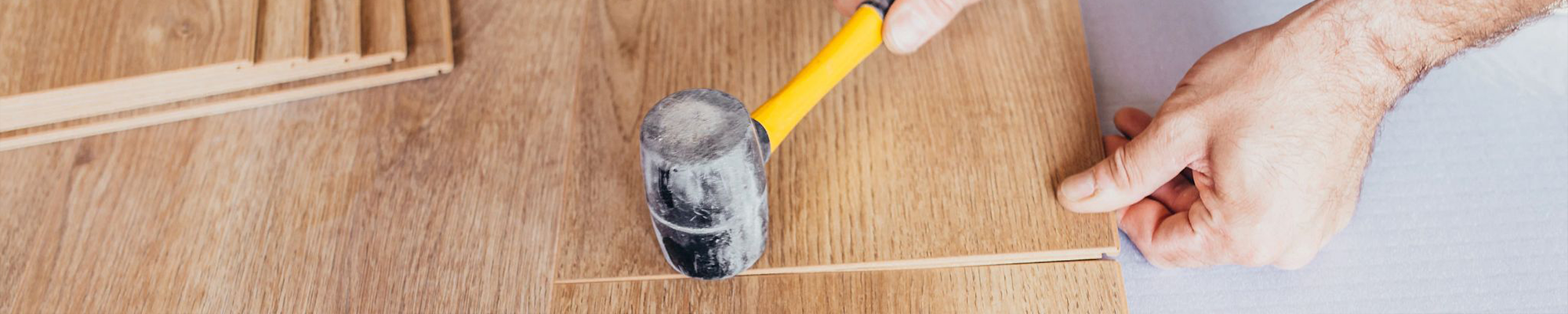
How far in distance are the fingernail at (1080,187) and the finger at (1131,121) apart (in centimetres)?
24

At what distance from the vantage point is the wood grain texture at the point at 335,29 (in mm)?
1013

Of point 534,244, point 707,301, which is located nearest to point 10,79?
point 534,244

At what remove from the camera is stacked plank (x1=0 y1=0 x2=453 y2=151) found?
0.97 m

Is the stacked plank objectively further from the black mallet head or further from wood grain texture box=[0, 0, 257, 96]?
the black mallet head

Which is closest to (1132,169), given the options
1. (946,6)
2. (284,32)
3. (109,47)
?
(946,6)

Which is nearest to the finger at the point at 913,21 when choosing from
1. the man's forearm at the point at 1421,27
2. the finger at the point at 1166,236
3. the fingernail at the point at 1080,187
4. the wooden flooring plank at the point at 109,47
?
the fingernail at the point at 1080,187

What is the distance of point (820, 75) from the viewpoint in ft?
2.79

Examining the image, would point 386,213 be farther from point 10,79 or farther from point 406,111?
point 10,79

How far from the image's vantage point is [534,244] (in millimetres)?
935

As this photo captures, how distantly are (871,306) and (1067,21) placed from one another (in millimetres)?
503

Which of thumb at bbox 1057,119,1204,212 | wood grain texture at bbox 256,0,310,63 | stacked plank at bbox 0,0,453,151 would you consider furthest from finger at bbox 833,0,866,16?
wood grain texture at bbox 256,0,310,63

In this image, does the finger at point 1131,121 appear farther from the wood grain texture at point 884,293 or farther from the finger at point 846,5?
the finger at point 846,5

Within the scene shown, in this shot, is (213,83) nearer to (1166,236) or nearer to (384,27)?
(384,27)

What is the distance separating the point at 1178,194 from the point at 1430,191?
1.17ft
